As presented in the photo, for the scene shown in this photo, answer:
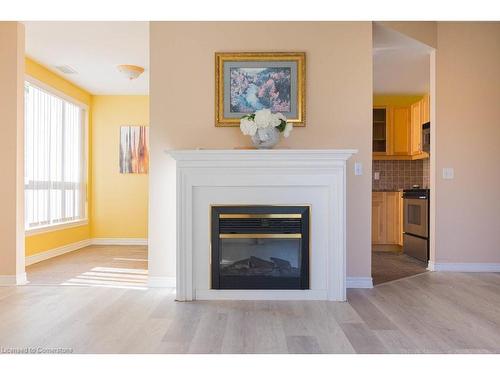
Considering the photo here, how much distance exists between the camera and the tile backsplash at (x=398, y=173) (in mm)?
7227

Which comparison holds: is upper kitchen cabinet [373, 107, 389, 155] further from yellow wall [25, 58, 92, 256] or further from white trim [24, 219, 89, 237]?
white trim [24, 219, 89, 237]

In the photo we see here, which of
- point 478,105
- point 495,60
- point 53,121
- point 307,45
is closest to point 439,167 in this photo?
point 478,105

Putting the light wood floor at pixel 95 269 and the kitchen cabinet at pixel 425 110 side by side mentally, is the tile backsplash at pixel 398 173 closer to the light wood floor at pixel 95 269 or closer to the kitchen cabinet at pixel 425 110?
the kitchen cabinet at pixel 425 110

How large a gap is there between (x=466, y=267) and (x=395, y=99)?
3.47 meters

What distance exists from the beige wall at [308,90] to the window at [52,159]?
2.38 m

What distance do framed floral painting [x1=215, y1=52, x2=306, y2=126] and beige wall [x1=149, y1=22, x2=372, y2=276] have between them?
0.07 metres

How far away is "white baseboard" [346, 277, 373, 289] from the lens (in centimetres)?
386

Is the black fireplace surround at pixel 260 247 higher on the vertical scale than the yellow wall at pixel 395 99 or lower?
lower

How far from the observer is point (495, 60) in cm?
465

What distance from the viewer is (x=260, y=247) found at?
11.1ft

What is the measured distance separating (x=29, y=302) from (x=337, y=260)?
225 centimetres

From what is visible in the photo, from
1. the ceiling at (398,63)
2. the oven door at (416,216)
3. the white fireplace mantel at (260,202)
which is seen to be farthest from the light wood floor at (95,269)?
the ceiling at (398,63)

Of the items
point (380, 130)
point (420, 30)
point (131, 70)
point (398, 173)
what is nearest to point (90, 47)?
point (131, 70)
